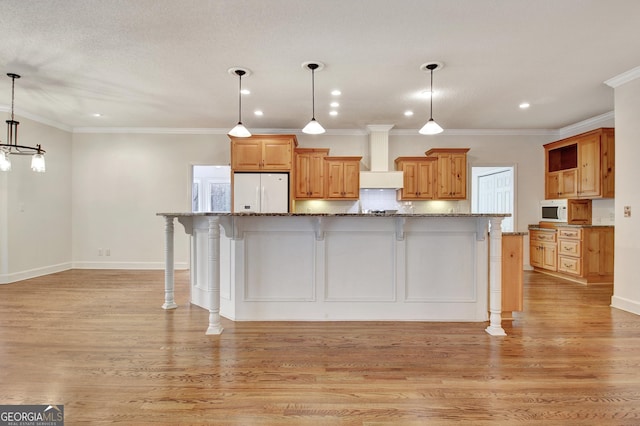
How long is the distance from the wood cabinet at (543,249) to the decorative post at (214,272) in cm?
550

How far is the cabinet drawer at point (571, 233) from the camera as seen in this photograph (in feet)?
16.1

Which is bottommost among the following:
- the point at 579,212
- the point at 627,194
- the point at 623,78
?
the point at 579,212

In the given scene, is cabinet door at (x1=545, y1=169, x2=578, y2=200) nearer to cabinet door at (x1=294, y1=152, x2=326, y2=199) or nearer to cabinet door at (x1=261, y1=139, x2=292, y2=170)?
cabinet door at (x1=294, y1=152, x2=326, y2=199)

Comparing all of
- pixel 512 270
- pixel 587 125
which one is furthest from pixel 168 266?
pixel 587 125

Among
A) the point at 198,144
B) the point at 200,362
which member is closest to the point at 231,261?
the point at 200,362

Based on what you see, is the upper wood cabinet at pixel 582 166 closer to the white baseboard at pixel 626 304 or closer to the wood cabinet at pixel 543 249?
the wood cabinet at pixel 543 249

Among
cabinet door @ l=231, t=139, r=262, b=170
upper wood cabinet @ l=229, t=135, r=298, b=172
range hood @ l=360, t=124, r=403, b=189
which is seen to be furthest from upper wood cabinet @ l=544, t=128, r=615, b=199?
cabinet door @ l=231, t=139, r=262, b=170

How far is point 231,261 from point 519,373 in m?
2.47

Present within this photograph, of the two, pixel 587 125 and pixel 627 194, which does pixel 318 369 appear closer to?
pixel 627 194

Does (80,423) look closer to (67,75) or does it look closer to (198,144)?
(67,75)

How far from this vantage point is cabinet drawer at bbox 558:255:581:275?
16.1ft

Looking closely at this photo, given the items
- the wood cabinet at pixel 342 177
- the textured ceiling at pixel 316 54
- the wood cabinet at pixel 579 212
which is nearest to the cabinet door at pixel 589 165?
the wood cabinet at pixel 579 212

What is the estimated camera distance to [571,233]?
506 centimetres

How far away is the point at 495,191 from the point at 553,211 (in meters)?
1.80
